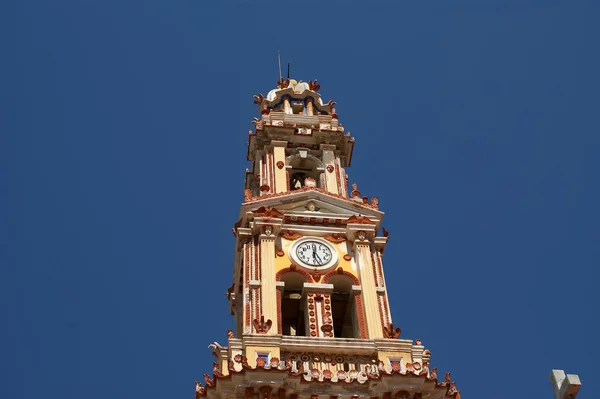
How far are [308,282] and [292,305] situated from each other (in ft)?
4.96

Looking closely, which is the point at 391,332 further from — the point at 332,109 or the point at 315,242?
the point at 332,109

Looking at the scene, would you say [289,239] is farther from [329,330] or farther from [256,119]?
[256,119]

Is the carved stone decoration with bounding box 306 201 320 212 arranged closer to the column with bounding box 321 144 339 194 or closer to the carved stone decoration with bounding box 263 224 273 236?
the column with bounding box 321 144 339 194

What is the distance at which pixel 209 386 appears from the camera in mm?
30047

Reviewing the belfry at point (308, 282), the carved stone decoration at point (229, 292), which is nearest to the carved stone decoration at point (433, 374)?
the belfry at point (308, 282)

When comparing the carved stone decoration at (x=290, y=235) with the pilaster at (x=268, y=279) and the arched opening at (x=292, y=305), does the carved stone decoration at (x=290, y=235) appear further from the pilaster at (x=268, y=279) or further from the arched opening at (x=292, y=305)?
the arched opening at (x=292, y=305)

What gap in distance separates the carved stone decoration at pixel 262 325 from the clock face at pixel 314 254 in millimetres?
3757

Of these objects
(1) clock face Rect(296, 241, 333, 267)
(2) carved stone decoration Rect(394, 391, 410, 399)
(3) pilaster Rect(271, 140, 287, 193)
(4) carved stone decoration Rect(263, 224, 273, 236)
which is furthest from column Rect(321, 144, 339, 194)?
(2) carved stone decoration Rect(394, 391, 410, 399)

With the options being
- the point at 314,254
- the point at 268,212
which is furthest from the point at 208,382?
the point at 268,212

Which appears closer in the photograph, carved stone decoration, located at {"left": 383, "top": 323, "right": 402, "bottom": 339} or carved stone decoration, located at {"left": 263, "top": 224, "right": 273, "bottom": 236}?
carved stone decoration, located at {"left": 383, "top": 323, "right": 402, "bottom": 339}

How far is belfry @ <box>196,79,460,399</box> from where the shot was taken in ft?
99.0

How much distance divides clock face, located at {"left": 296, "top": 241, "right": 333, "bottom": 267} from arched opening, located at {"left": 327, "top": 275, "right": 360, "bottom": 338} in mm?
720

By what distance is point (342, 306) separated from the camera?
36000 millimetres

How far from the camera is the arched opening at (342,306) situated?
35562 mm
